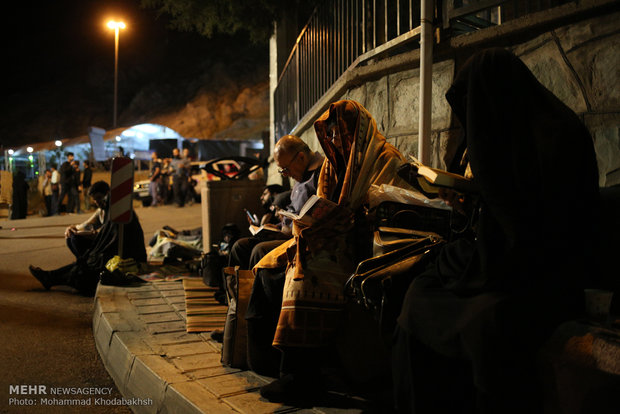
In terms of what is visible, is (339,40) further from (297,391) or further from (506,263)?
(506,263)

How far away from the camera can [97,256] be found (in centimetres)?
676

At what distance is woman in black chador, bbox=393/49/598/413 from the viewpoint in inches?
66.8

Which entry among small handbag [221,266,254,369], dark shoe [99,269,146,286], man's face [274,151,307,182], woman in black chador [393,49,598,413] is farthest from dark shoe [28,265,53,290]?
woman in black chador [393,49,598,413]

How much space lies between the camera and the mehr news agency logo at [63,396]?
3.21 m

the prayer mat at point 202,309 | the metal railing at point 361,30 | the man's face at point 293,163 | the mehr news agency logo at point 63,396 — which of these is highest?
the metal railing at point 361,30

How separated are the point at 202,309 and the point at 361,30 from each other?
3583 millimetres

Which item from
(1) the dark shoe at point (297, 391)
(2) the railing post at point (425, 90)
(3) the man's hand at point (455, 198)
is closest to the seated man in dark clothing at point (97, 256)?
(2) the railing post at point (425, 90)

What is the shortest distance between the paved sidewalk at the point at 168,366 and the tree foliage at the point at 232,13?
318 inches

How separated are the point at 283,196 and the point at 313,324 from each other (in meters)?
2.83

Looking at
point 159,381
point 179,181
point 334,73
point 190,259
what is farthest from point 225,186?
point 179,181

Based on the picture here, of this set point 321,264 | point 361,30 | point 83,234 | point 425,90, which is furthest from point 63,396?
point 361,30

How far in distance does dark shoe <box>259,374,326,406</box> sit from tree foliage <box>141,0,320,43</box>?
9.47m

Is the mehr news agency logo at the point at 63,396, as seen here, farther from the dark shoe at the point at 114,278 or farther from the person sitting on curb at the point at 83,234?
the person sitting on curb at the point at 83,234

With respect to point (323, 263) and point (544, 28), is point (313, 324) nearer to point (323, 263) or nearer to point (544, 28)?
point (323, 263)
